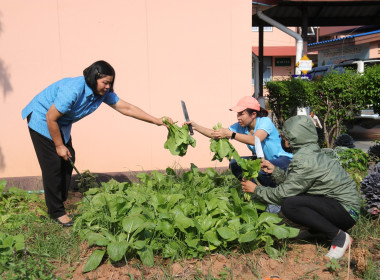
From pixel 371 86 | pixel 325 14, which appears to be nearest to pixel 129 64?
pixel 371 86

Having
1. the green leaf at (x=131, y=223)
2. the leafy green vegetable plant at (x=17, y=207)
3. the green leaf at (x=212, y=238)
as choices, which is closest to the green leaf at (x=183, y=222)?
the green leaf at (x=212, y=238)

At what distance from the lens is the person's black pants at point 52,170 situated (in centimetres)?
369

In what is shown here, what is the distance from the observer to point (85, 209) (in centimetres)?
368

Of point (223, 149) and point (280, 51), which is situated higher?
point (280, 51)

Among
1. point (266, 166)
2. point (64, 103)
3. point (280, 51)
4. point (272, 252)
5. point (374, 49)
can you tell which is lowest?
point (272, 252)

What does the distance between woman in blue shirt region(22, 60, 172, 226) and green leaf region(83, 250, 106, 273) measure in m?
0.97

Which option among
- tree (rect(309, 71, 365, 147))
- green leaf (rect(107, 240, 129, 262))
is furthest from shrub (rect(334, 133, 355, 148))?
green leaf (rect(107, 240, 129, 262))

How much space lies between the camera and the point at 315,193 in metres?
3.05

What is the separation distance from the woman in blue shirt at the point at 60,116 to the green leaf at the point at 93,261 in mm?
973

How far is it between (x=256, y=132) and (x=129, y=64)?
7.31 feet

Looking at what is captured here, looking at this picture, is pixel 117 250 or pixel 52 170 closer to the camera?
pixel 117 250

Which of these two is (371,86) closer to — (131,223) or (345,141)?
(345,141)

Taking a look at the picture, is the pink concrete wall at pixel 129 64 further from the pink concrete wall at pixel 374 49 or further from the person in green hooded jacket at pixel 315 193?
the pink concrete wall at pixel 374 49

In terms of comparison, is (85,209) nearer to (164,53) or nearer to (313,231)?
(313,231)
